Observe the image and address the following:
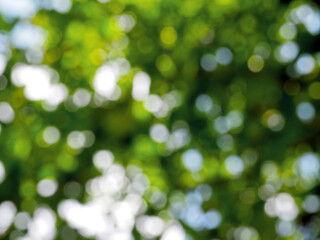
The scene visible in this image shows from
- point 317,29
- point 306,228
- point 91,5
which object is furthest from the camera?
point 306,228

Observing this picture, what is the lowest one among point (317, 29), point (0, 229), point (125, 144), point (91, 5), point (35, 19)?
point (0, 229)

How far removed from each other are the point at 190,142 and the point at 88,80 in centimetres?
53

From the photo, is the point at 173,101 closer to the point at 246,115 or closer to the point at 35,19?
the point at 246,115

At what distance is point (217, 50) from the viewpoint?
1.72 meters

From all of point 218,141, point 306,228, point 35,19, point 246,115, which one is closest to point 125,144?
point 218,141

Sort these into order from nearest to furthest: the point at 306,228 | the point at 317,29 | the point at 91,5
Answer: the point at 317,29, the point at 91,5, the point at 306,228

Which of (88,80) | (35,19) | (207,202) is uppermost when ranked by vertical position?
(35,19)

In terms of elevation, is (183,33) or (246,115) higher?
(183,33)

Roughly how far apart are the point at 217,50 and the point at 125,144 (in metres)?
0.56

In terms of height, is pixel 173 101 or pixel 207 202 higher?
pixel 173 101

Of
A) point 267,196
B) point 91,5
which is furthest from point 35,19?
point 267,196

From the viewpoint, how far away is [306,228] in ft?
6.06

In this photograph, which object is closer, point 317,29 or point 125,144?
point 317,29

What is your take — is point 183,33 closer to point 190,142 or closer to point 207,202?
point 190,142
